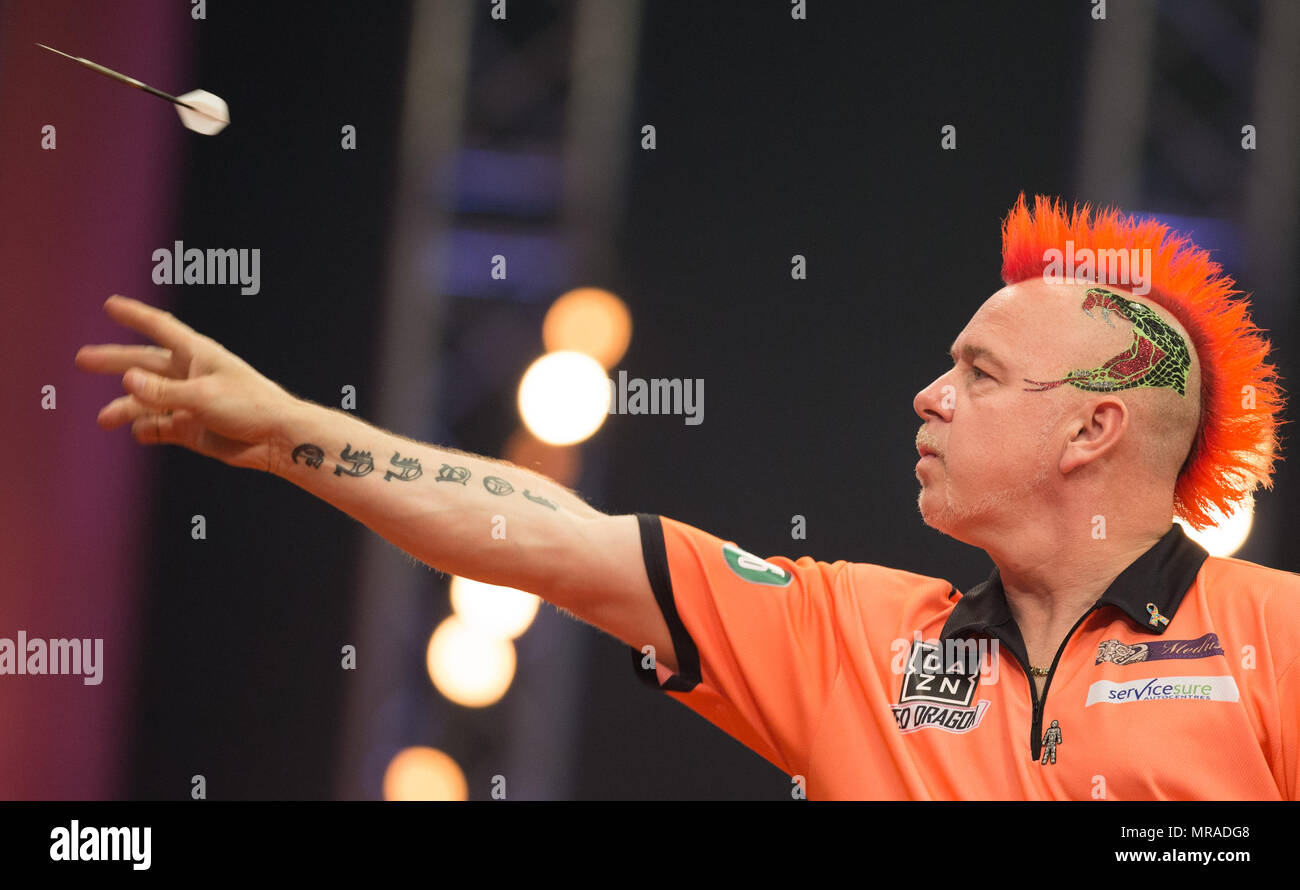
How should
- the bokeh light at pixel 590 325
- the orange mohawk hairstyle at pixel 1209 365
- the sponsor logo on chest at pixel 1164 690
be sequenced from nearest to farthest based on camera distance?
the sponsor logo on chest at pixel 1164 690, the orange mohawk hairstyle at pixel 1209 365, the bokeh light at pixel 590 325

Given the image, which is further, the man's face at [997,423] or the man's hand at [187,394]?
the man's face at [997,423]

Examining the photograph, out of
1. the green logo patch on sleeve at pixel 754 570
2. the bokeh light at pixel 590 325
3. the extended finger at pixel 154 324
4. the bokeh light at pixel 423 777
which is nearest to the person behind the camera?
the extended finger at pixel 154 324

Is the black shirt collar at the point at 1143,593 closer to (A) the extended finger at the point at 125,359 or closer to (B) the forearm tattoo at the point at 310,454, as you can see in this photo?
(B) the forearm tattoo at the point at 310,454

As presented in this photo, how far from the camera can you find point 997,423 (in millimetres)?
2096

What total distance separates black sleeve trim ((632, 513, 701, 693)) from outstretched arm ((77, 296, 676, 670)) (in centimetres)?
1

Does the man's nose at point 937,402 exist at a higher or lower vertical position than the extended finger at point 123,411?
higher

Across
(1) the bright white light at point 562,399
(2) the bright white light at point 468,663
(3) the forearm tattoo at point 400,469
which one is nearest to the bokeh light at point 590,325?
(1) the bright white light at point 562,399

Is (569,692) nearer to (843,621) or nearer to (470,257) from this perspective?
(470,257)

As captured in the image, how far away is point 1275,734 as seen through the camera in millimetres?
1753

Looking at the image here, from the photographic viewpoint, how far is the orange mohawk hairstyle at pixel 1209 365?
2180 mm

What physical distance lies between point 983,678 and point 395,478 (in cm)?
105

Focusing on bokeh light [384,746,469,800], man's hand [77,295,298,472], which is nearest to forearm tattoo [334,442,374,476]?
man's hand [77,295,298,472]

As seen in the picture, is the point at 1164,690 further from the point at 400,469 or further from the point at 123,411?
the point at 123,411

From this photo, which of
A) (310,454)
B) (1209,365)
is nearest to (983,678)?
(1209,365)
